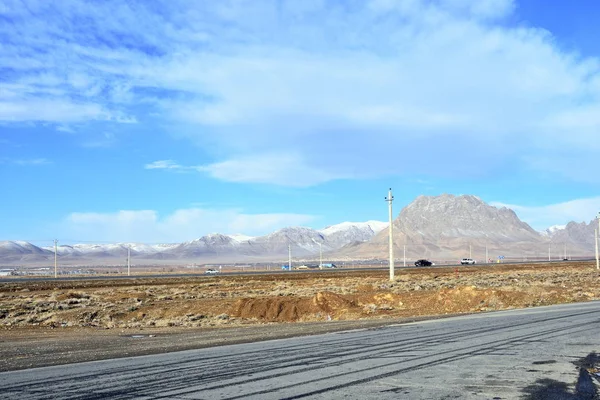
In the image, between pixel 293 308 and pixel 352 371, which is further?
pixel 293 308

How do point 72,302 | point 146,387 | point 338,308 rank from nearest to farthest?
point 146,387 → point 338,308 → point 72,302

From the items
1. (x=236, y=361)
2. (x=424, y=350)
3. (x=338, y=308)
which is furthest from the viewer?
(x=338, y=308)

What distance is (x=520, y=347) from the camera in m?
13.8

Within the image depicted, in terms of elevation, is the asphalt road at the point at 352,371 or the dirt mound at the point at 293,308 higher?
the asphalt road at the point at 352,371

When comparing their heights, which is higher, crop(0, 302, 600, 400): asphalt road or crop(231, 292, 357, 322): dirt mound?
crop(0, 302, 600, 400): asphalt road

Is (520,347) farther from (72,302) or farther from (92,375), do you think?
(72,302)

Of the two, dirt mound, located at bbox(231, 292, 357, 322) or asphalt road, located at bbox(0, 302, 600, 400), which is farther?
dirt mound, located at bbox(231, 292, 357, 322)

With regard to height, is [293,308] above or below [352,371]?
below

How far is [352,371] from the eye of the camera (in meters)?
10.9

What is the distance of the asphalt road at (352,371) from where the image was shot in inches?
360

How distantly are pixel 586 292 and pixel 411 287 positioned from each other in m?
11.8

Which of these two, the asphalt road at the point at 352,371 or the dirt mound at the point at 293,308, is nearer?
the asphalt road at the point at 352,371

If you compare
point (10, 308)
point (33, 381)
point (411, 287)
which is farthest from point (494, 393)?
point (411, 287)

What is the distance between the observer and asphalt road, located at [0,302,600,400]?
915 cm
